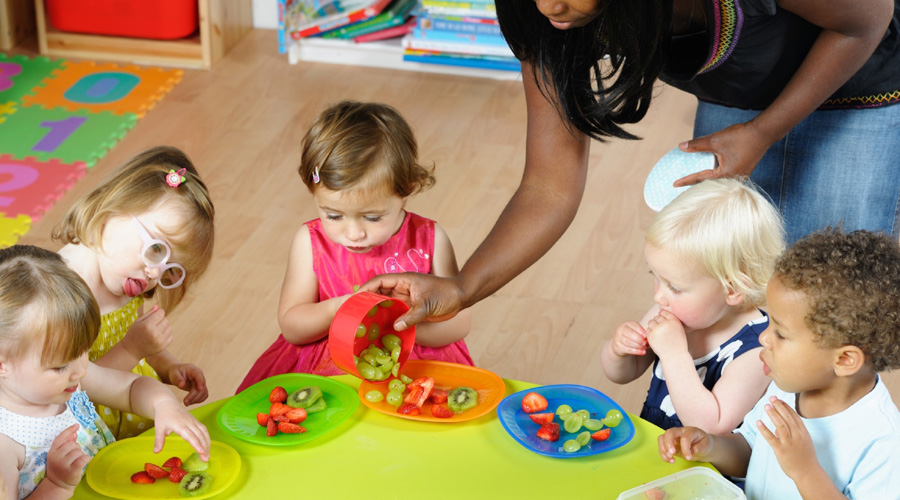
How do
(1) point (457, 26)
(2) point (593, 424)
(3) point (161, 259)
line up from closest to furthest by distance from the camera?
(2) point (593, 424)
(3) point (161, 259)
(1) point (457, 26)

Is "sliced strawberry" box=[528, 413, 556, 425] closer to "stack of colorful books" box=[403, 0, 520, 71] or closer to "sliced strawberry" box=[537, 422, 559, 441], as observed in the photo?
"sliced strawberry" box=[537, 422, 559, 441]

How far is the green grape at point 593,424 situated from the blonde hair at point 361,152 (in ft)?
1.77

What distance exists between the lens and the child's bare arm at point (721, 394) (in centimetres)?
147

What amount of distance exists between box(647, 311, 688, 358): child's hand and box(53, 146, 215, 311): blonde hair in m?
0.73

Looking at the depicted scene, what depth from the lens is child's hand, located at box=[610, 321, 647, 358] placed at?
5.11 ft

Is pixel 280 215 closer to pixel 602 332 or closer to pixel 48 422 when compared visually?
pixel 602 332

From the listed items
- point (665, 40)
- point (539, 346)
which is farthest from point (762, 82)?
point (539, 346)

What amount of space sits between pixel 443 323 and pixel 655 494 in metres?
0.62

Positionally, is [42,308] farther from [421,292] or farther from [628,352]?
[628,352]

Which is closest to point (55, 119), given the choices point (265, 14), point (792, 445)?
point (265, 14)

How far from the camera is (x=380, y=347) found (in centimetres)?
153

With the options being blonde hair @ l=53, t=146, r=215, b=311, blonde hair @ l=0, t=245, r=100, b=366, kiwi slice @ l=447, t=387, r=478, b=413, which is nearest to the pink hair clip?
blonde hair @ l=53, t=146, r=215, b=311

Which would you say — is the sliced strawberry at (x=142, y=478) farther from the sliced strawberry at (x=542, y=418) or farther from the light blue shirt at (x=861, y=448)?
the light blue shirt at (x=861, y=448)

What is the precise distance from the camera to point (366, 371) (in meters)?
1.45
